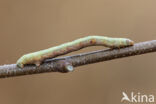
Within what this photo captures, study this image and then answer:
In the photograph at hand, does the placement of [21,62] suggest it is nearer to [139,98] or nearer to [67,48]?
[67,48]

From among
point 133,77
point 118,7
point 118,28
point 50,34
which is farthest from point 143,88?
point 50,34

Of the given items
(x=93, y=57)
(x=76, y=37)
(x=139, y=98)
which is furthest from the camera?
(x=76, y=37)

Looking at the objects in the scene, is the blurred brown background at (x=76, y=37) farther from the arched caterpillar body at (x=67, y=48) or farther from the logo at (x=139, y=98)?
the arched caterpillar body at (x=67, y=48)

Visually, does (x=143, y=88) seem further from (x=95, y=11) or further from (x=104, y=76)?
Result: (x=95, y=11)

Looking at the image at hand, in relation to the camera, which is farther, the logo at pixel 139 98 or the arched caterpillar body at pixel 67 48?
the logo at pixel 139 98

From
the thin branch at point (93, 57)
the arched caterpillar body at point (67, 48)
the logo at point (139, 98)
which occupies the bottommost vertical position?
the logo at point (139, 98)

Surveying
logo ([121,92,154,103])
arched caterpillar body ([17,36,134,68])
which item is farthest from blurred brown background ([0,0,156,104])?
arched caterpillar body ([17,36,134,68])

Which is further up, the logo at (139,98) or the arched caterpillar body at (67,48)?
the arched caterpillar body at (67,48)

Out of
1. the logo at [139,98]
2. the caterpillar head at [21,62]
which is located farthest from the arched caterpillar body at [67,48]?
the logo at [139,98]

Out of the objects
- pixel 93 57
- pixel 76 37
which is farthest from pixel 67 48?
pixel 76 37
